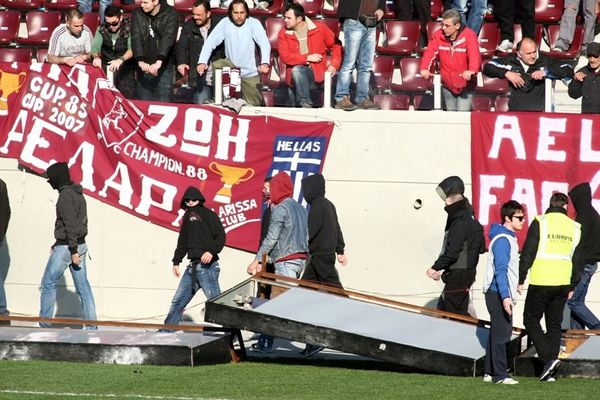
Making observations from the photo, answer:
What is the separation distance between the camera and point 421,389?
1198cm

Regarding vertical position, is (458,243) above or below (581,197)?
below

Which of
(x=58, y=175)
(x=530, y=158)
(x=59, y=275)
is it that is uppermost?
(x=530, y=158)

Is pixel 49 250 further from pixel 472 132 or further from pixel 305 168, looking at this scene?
pixel 472 132

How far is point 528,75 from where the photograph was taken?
16578 mm

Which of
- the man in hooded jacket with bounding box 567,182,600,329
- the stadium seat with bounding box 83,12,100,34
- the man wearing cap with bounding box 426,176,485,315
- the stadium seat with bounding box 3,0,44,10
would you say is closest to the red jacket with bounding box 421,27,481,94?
the man in hooded jacket with bounding box 567,182,600,329

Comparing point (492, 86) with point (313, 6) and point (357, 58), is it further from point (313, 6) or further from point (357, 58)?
point (313, 6)

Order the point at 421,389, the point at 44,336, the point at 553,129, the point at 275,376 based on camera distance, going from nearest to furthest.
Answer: the point at 421,389 < the point at 275,376 < the point at 44,336 < the point at 553,129

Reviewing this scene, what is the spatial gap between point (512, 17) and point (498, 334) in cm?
744

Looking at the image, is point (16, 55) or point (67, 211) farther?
point (16, 55)

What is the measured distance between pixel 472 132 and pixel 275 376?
16.4ft

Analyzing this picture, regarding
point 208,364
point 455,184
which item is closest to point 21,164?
point 208,364

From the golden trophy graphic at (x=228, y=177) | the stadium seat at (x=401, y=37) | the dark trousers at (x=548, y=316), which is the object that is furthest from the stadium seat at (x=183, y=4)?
the dark trousers at (x=548, y=316)

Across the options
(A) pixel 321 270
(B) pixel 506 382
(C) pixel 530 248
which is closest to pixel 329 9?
(A) pixel 321 270

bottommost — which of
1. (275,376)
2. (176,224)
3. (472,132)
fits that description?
(275,376)
